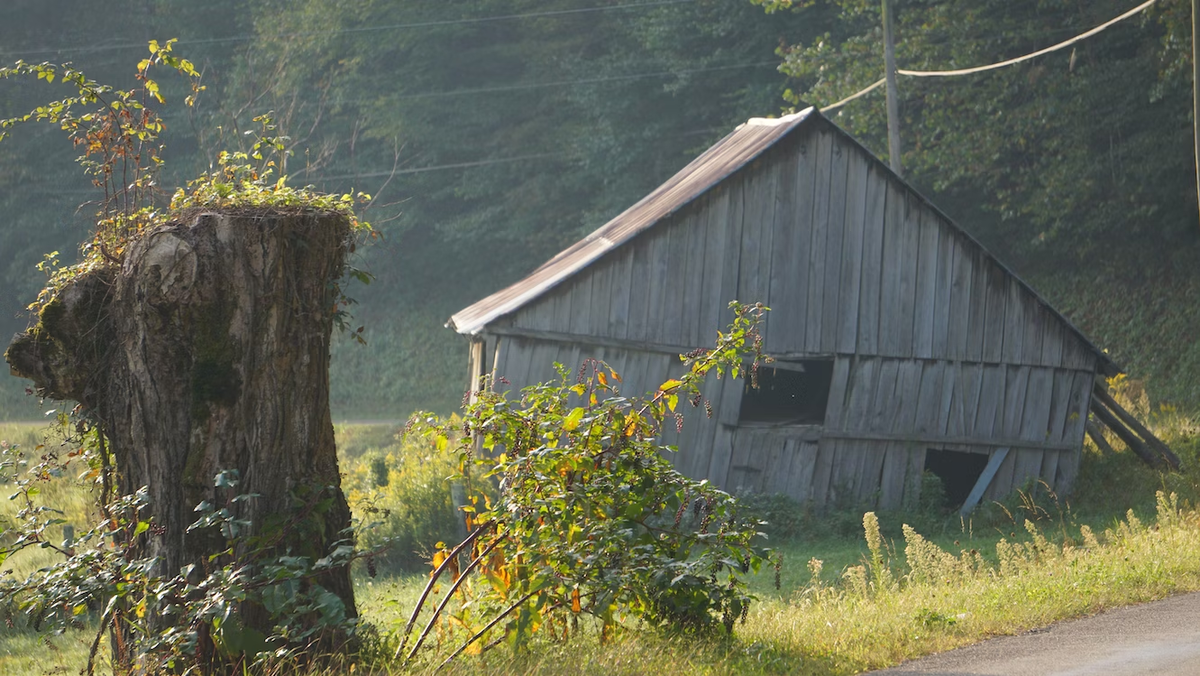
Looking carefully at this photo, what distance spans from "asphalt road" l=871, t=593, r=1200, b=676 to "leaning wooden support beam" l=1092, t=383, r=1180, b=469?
9549mm

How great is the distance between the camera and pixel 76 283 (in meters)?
5.37

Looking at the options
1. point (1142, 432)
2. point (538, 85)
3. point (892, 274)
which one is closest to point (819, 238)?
point (892, 274)

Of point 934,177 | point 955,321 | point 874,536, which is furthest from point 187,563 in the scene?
point 934,177

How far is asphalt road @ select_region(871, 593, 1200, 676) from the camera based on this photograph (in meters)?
5.57

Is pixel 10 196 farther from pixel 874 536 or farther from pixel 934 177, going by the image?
pixel 874 536

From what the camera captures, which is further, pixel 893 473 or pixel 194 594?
pixel 893 473

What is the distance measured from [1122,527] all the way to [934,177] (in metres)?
18.7

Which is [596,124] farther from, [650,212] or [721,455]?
[721,455]

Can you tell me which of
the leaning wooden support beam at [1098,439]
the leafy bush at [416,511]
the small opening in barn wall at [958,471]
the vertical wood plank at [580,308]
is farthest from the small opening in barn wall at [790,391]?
the leafy bush at [416,511]

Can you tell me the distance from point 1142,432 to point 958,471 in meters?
2.72

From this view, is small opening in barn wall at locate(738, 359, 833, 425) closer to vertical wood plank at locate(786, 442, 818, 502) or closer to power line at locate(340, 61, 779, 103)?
vertical wood plank at locate(786, 442, 818, 502)

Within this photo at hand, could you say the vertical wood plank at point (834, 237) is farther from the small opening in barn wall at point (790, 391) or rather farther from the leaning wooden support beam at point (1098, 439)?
the leaning wooden support beam at point (1098, 439)

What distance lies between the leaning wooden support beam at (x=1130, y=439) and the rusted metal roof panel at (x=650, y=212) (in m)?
6.12

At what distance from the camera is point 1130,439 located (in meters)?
15.9
